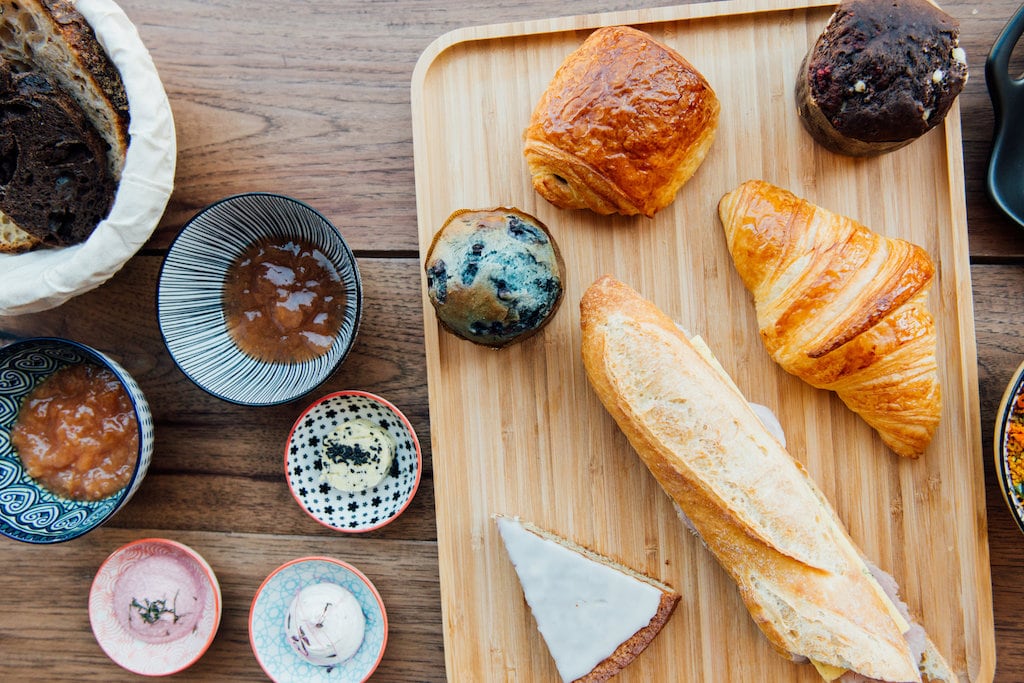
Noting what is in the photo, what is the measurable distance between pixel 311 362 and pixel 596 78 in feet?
3.46

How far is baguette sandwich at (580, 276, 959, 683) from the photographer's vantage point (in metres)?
1.71

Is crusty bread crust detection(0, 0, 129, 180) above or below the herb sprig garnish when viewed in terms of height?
above

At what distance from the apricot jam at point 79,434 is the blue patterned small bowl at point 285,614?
1.71 feet

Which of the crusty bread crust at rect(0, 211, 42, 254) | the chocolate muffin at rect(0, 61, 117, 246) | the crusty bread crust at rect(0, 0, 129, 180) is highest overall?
the crusty bread crust at rect(0, 0, 129, 180)

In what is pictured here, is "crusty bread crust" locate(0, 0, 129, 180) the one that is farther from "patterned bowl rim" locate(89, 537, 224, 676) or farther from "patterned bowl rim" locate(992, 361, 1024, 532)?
"patterned bowl rim" locate(992, 361, 1024, 532)

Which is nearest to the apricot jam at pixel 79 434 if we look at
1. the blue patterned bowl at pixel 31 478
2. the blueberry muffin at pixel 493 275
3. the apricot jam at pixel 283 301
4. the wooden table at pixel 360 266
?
the blue patterned bowl at pixel 31 478

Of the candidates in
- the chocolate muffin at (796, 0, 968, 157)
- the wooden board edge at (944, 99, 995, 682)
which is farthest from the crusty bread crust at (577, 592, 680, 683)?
the chocolate muffin at (796, 0, 968, 157)

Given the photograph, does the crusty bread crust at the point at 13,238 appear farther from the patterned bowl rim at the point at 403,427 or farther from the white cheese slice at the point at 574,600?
the white cheese slice at the point at 574,600

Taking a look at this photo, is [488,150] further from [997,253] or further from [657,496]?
[997,253]

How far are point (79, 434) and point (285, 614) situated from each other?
0.77m

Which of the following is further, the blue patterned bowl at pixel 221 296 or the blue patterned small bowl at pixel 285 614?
the blue patterned small bowl at pixel 285 614

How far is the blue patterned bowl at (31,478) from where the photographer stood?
6.22ft

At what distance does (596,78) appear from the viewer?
5.70ft

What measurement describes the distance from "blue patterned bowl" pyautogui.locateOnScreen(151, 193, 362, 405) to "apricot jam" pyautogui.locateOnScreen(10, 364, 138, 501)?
0.90 feet
